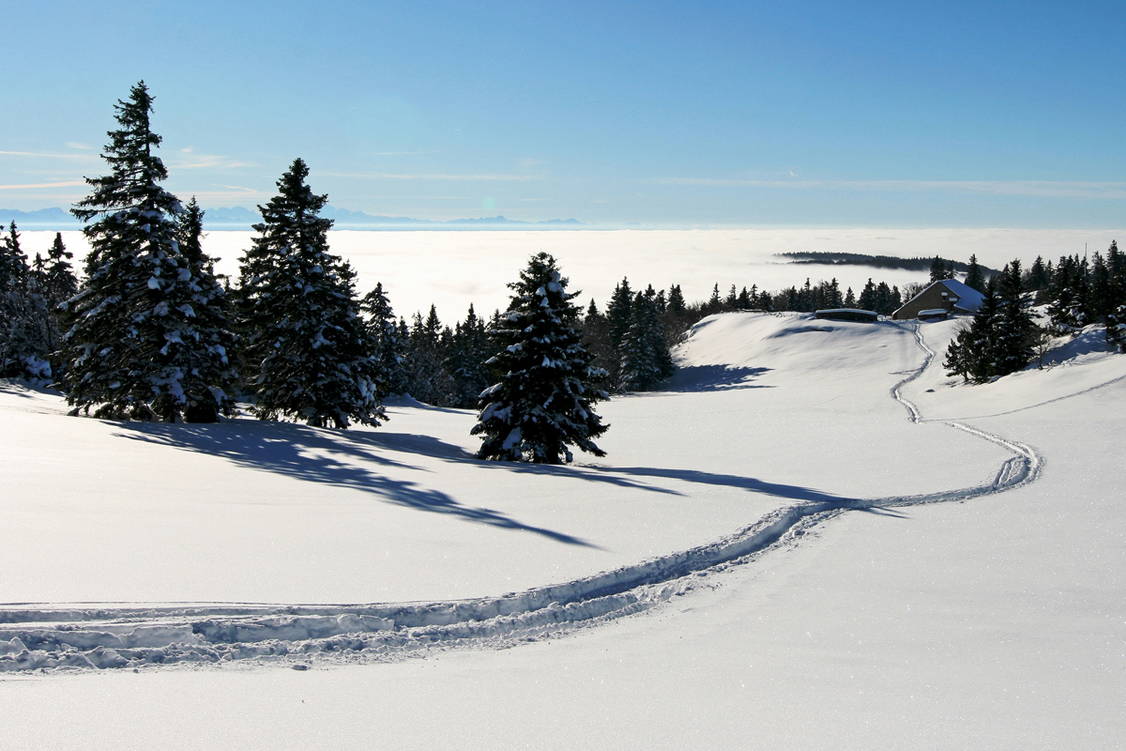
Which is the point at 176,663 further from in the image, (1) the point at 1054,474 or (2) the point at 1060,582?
(1) the point at 1054,474

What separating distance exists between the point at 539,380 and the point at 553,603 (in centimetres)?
1582

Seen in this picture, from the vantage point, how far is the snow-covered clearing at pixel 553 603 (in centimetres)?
567

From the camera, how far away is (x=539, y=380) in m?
24.4

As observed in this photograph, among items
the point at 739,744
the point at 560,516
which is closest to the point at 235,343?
the point at 560,516

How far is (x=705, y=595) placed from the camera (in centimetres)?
975

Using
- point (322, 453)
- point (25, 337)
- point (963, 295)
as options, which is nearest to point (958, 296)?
point (963, 295)

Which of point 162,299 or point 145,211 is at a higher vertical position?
point 145,211

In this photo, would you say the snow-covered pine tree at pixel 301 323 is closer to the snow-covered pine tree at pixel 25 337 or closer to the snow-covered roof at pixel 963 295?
the snow-covered pine tree at pixel 25 337

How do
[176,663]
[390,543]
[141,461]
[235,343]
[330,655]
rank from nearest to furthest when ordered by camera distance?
[176,663] → [330,655] → [390,543] → [141,461] → [235,343]

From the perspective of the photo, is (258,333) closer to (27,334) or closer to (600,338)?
(27,334)

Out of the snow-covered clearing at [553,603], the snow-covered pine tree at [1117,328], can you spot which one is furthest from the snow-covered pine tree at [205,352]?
the snow-covered pine tree at [1117,328]

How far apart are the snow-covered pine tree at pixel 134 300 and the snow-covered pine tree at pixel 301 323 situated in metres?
4.22

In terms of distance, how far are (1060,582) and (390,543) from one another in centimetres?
1025

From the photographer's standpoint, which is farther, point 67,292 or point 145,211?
point 67,292
